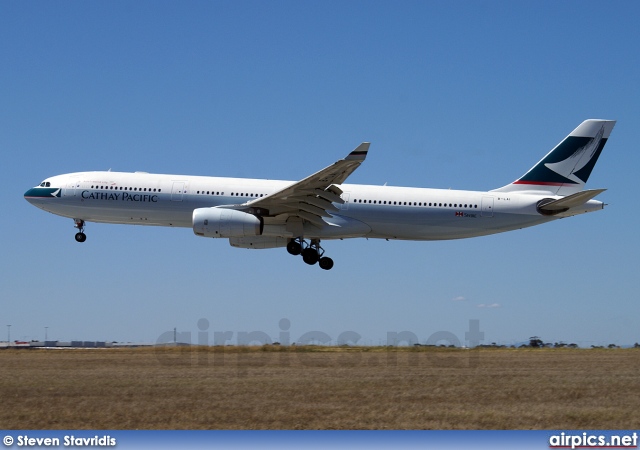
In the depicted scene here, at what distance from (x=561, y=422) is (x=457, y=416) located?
6.71 ft

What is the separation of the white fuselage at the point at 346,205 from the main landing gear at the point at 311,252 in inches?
28.6

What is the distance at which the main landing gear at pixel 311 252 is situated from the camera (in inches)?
1537

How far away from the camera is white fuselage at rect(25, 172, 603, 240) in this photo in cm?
3725

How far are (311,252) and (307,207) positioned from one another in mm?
3182

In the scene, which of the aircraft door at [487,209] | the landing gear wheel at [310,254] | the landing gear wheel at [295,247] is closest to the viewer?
the aircraft door at [487,209]

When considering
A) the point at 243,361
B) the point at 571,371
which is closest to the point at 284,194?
the point at 243,361

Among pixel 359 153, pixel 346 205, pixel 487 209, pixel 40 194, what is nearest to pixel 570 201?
pixel 487 209

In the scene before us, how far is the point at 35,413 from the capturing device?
54.4 feet

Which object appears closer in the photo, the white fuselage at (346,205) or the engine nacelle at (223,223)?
the engine nacelle at (223,223)

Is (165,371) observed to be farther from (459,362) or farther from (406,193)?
(406,193)

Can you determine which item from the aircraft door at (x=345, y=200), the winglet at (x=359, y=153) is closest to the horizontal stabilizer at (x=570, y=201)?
the aircraft door at (x=345, y=200)

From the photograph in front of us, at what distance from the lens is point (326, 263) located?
39219mm

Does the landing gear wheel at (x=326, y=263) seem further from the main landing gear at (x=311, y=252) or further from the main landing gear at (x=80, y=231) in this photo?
the main landing gear at (x=80, y=231)

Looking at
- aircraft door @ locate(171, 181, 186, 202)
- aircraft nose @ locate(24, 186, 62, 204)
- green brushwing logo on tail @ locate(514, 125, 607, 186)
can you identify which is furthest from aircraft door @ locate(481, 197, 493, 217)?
aircraft nose @ locate(24, 186, 62, 204)
